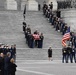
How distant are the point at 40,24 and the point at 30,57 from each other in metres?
9.92

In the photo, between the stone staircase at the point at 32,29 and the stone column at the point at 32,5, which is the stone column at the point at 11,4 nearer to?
the stone column at the point at 32,5

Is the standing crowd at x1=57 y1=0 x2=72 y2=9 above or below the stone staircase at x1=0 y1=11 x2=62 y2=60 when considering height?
above

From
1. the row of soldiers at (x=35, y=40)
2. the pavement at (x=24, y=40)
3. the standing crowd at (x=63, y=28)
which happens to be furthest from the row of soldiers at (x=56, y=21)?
the row of soldiers at (x=35, y=40)

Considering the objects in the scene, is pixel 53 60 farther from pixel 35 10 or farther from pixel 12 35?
pixel 35 10

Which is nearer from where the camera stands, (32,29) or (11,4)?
(32,29)

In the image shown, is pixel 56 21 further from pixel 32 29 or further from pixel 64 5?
pixel 64 5

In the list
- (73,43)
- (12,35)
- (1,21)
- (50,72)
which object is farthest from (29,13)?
(50,72)

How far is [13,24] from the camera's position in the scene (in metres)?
53.2

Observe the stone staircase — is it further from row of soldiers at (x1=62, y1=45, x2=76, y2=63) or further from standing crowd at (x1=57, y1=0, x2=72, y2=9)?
row of soldiers at (x1=62, y1=45, x2=76, y2=63)

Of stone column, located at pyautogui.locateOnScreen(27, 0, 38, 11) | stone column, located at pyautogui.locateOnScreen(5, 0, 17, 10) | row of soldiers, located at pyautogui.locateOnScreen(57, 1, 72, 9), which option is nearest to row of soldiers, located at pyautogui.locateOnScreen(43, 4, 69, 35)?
row of soldiers, located at pyautogui.locateOnScreen(57, 1, 72, 9)

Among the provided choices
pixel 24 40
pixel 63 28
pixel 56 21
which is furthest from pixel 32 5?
pixel 24 40

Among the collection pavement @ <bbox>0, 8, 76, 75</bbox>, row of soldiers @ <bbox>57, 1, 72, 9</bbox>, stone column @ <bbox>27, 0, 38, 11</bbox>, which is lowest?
pavement @ <bbox>0, 8, 76, 75</bbox>

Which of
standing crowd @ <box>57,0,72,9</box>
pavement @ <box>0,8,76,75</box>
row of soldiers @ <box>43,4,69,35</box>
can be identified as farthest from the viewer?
standing crowd @ <box>57,0,72,9</box>

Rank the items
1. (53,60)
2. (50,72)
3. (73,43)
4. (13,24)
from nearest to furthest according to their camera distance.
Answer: (50,72) → (53,60) → (73,43) → (13,24)
